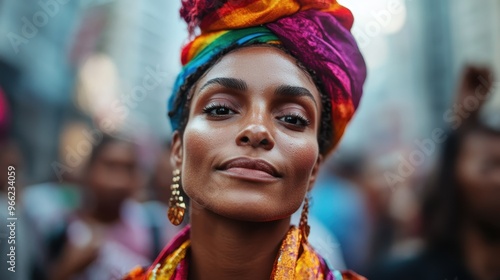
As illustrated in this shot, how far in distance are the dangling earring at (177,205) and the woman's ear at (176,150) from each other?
0.03 metres

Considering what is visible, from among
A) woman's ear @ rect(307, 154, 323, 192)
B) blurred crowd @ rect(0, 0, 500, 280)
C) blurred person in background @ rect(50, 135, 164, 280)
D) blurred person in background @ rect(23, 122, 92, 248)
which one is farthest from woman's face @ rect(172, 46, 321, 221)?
blurred person in background @ rect(23, 122, 92, 248)

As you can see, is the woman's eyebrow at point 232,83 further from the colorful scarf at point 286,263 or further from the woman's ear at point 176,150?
the colorful scarf at point 286,263

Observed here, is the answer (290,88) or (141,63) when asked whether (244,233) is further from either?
(141,63)

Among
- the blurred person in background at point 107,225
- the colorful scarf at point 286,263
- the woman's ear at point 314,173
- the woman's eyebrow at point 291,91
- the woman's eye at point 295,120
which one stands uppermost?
the woman's eyebrow at point 291,91

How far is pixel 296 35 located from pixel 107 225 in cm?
147

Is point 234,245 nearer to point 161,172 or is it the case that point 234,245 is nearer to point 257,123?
point 257,123

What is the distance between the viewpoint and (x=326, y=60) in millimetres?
1398

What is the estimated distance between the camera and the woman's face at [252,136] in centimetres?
124

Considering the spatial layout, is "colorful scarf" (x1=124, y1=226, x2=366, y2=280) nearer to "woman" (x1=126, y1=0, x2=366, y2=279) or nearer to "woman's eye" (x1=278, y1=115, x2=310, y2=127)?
"woman" (x1=126, y1=0, x2=366, y2=279)

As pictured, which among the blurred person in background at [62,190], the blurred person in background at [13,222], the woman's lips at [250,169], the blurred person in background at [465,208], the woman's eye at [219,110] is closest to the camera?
the woman's lips at [250,169]

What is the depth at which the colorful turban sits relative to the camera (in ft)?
4.47

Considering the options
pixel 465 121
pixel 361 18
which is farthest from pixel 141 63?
pixel 465 121

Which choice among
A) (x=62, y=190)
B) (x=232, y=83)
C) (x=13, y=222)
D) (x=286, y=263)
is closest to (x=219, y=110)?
(x=232, y=83)

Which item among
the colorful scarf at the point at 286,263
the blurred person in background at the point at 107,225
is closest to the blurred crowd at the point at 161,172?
the blurred person in background at the point at 107,225
